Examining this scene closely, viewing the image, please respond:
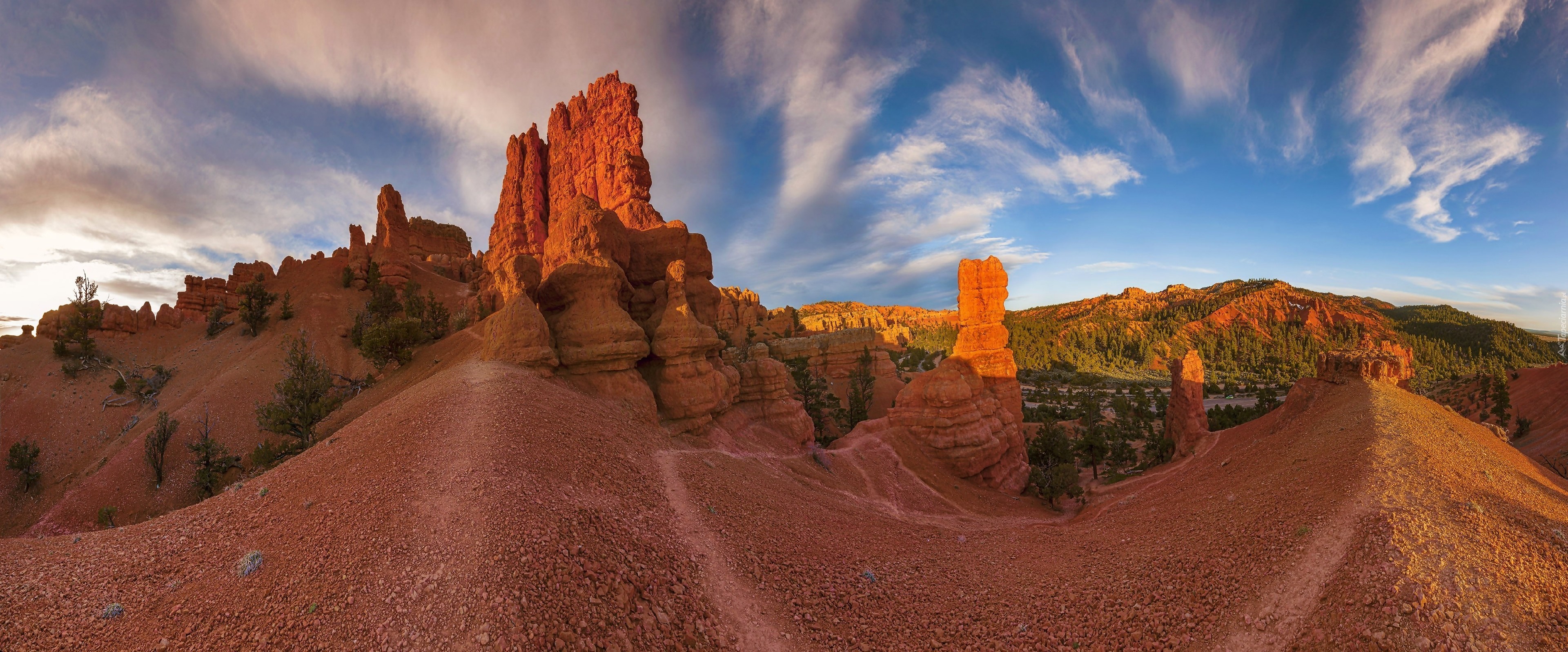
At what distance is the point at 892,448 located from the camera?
77.8ft

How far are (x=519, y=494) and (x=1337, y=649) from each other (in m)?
11.6

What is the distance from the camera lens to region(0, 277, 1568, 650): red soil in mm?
5902

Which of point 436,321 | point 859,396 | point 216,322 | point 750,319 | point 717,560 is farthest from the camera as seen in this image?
point 750,319

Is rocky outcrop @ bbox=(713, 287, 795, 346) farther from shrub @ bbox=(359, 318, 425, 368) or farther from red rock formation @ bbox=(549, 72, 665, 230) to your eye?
shrub @ bbox=(359, 318, 425, 368)

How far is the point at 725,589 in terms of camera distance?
26.8 feet

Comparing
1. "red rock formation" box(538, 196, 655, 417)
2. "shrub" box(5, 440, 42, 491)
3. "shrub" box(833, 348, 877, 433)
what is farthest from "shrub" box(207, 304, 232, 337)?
"shrub" box(833, 348, 877, 433)

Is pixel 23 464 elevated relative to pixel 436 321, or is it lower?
lower

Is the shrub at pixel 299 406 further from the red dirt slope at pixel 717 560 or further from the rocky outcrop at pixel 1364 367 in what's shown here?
the rocky outcrop at pixel 1364 367

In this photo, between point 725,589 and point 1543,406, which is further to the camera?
point 1543,406

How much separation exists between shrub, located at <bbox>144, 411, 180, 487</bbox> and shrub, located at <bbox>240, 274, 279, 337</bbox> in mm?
14086

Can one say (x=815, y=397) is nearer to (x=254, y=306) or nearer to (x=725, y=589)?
(x=725, y=589)

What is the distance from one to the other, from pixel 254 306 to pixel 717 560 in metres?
39.9

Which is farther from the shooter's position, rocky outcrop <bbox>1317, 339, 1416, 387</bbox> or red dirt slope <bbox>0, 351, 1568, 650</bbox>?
rocky outcrop <bbox>1317, 339, 1416, 387</bbox>

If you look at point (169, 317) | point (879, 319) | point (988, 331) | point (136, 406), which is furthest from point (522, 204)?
point (879, 319)
